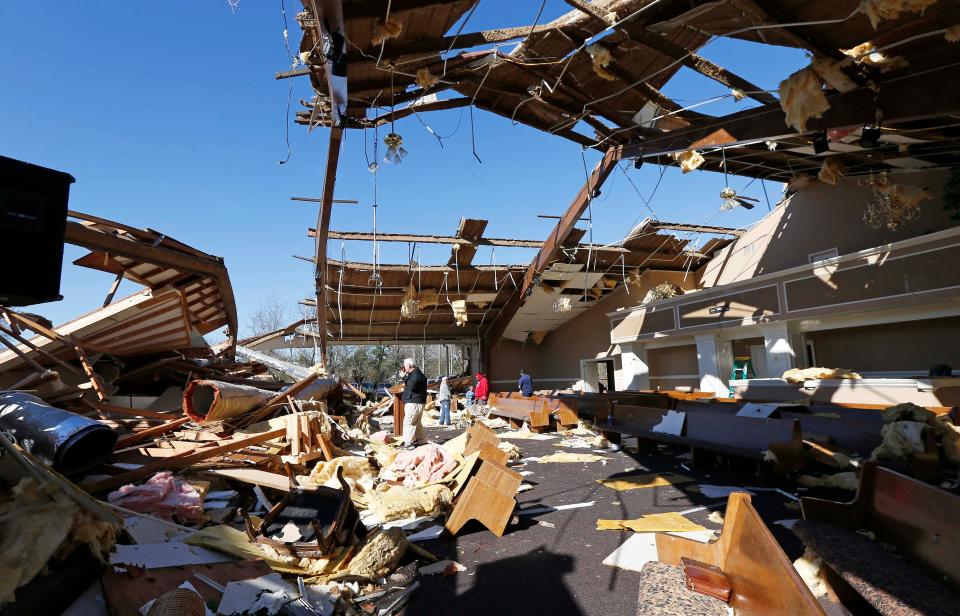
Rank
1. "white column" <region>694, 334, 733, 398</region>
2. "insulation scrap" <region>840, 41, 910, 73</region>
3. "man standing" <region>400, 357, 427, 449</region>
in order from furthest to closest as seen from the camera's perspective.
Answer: "white column" <region>694, 334, 733, 398</region>, "man standing" <region>400, 357, 427, 449</region>, "insulation scrap" <region>840, 41, 910, 73</region>

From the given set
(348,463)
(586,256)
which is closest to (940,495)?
(348,463)

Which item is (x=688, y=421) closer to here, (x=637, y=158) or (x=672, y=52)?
(x=637, y=158)

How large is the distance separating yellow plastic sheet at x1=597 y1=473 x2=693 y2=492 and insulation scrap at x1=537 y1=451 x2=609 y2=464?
1.57 meters

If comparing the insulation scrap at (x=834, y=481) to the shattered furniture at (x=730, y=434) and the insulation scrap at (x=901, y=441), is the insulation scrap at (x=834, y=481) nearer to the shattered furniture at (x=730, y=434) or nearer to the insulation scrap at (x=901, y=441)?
the shattered furniture at (x=730, y=434)

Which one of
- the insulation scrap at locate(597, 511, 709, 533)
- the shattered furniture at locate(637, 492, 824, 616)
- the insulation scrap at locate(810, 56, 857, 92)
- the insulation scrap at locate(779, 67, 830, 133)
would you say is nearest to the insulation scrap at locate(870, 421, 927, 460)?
the insulation scrap at locate(597, 511, 709, 533)

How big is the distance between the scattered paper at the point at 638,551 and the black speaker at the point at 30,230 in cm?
464

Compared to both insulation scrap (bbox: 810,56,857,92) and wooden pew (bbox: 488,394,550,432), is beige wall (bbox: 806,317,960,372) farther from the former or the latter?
insulation scrap (bbox: 810,56,857,92)

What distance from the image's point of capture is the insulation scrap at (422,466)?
654 centimetres

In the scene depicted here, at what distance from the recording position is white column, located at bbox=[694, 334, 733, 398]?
16.1 metres

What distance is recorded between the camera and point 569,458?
9055 millimetres

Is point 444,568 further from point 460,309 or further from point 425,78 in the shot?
point 460,309

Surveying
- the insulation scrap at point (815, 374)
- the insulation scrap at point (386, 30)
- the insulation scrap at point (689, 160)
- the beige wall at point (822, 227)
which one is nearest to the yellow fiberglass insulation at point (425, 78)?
the insulation scrap at point (386, 30)

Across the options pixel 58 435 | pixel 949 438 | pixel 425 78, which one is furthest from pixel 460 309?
pixel 58 435

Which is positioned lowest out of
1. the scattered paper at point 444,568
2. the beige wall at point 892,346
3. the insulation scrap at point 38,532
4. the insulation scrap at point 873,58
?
the scattered paper at point 444,568
